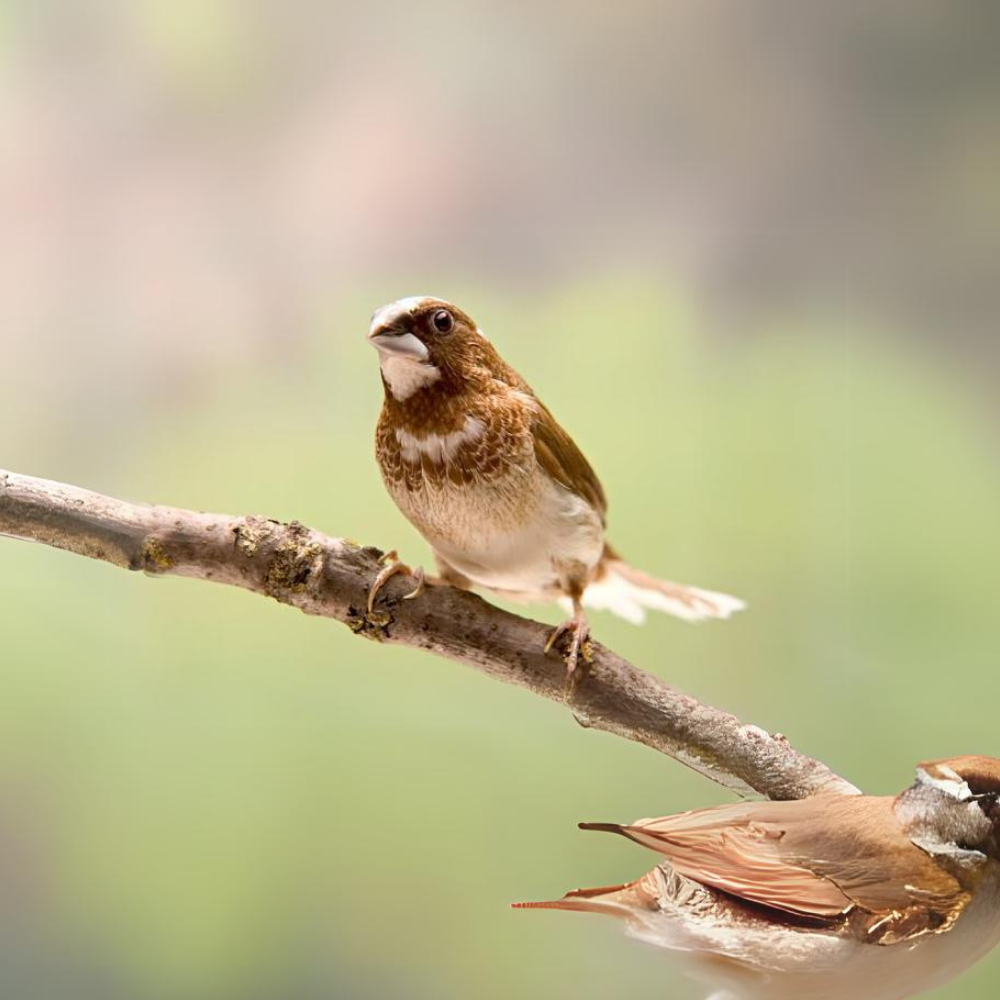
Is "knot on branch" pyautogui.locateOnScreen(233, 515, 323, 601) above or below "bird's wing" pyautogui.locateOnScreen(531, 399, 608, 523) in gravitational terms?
below

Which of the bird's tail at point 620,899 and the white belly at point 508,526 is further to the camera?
the white belly at point 508,526

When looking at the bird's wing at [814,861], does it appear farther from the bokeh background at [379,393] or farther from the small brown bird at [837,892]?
the bokeh background at [379,393]

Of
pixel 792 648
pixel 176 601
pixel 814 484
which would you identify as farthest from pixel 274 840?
pixel 814 484

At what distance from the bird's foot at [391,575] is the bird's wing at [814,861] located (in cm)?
44

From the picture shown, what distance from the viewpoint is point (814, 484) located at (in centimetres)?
187

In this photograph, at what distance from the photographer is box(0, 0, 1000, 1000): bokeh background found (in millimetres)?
1678

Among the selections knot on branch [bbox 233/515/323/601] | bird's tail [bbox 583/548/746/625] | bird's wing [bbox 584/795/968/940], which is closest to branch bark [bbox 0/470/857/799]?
knot on branch [bbox 233/515/323/601]

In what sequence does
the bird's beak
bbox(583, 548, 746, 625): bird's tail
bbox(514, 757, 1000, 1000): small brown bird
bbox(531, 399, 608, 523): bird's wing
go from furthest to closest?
bbox(583, 548, 746, 625): bird's tail < bbox(531, 399, 608, 523): bird's wing < the bird's beak < bbox(514, 757, 1000, 1000): small brown bird

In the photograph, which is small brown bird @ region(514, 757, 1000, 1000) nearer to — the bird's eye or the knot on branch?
the knot on branch

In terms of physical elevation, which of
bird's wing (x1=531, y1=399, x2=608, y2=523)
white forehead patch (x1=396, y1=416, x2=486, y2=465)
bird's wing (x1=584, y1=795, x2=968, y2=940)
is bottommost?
bird's wing (x1=584, y1=795, x2=968, y2=940)

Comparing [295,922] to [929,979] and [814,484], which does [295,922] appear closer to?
[929,979]

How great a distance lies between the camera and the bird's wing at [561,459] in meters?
1.42

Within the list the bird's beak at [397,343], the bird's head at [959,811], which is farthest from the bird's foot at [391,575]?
the bird's head at [959,811]

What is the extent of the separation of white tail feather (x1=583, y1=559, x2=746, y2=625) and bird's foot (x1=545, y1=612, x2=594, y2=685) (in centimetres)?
27
